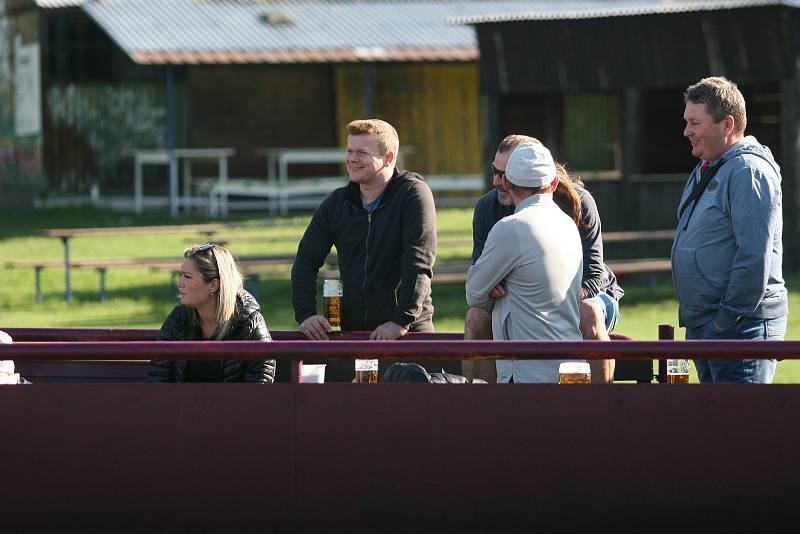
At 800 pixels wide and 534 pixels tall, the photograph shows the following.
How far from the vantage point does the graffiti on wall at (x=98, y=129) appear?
28703mm

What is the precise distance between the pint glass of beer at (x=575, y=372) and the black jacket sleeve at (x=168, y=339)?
58.8 inches

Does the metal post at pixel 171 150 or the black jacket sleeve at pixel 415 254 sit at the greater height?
the metal post at pixel 171 150

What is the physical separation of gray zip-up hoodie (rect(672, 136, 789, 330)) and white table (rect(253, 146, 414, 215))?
20376 millimetres

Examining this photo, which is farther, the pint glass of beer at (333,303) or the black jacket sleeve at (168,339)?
the pint glass of beer at (333,303)

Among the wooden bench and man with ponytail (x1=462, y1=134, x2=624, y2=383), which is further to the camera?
the wooden bench

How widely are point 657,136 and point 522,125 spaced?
184 centimetres

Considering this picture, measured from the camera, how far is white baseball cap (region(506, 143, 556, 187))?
5.79m

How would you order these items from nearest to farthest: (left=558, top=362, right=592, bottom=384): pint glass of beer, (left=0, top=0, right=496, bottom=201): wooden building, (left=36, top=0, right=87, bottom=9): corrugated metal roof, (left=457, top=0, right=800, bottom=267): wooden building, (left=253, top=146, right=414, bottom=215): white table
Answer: (left=558, top=362, right=592, bottom=384): pint glass of beer < (left=457, top=0, right=800, bottom=267): wooden building < (left=253, top=146, right=414, bottom=215): white table < (left=36, top=0, right=87, bottom=9): corrugated metal roof < (left=0, top=0, right=496, bottom=201): wooden building

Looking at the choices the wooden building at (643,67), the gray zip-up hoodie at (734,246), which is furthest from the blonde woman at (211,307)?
the wooden building at (643,67)

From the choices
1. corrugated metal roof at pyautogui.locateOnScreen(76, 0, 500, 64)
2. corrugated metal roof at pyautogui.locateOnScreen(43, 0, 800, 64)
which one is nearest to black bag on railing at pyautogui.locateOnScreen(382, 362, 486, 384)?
corrugated metal roof at pyautogui.locateOnScreen(43, 0, 800, 64)

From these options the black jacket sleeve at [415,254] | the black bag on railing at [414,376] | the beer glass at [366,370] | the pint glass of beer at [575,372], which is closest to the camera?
the pint glass of beer at [575,372]

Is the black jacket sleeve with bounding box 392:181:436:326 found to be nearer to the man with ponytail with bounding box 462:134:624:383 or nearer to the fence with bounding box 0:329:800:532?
the man with ponytail with bounding box 462:134:624:383

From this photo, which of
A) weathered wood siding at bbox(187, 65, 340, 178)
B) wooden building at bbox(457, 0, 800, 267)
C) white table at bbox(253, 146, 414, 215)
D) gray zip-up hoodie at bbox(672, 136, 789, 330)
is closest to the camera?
gray zip-up hoodie at bbox(672, 136, 789, 330)

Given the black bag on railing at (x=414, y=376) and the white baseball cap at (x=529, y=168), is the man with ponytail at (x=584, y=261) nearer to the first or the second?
the white baseball cap at (x=529, y=168)
